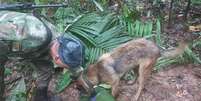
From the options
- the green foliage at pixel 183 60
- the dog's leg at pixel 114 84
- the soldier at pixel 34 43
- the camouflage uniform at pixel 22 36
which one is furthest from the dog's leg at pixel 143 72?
the camouflage uniform at pixel 22 36

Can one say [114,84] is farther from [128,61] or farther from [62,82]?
[62,82]

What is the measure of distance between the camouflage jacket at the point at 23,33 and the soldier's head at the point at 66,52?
14cm

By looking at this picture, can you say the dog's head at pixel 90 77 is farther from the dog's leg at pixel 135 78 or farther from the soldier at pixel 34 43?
the dog's leg at pixel 135 78

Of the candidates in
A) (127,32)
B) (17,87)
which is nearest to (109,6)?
(127,32)

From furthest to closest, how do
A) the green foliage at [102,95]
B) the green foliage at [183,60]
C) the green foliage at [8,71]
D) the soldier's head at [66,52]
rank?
the green foliage at [183,60]
the green foliage at [8,71]
the green foliage at [102,95]
the soldier's head at [66,52]

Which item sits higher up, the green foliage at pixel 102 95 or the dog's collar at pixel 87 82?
the dog's collar at pixel 87 82

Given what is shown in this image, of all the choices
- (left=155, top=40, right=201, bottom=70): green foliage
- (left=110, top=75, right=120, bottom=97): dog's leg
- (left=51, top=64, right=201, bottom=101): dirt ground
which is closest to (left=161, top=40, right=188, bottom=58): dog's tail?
(left=155, top=40, right=201, bottom=70): green foliage

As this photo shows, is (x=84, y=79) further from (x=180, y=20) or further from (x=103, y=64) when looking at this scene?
(x=180, y=20)

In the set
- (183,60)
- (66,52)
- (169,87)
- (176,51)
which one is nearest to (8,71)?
(66,52)

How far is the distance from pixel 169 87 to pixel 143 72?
A: 0.54 metres

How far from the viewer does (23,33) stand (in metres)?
4.47

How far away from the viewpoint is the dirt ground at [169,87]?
6219 mm

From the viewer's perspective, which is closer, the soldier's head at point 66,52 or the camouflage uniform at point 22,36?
the camouflage uniform at point 22,36

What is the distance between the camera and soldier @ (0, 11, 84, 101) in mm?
4469
